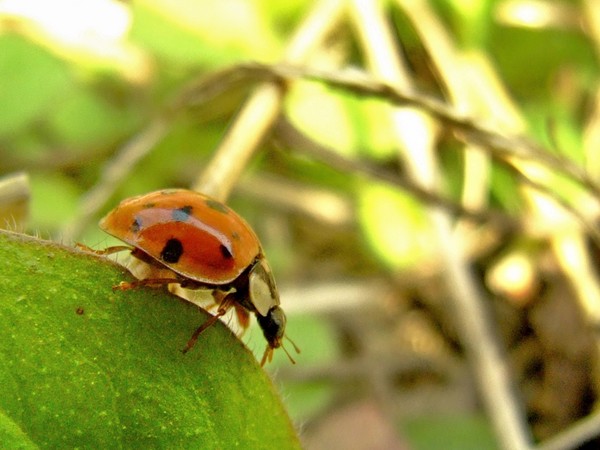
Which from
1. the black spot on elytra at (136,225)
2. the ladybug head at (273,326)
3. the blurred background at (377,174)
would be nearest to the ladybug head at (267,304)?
the ladybug head at (273,326)

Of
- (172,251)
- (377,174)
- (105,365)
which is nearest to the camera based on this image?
(105,365)

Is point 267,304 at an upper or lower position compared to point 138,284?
lower

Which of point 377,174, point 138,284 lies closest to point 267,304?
point 138,284

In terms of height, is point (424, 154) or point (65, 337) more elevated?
point (65, 337)

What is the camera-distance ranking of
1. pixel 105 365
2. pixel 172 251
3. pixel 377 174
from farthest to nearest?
pixel 377 174, pixel 172 251, pixel 105 365

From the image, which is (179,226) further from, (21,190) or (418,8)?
(418,8)


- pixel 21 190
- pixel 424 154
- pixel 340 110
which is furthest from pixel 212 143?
pixel 21 190

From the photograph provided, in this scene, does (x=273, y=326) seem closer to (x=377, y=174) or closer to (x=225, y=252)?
(x=225, y=252)

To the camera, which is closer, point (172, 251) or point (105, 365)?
point (105, 365)
